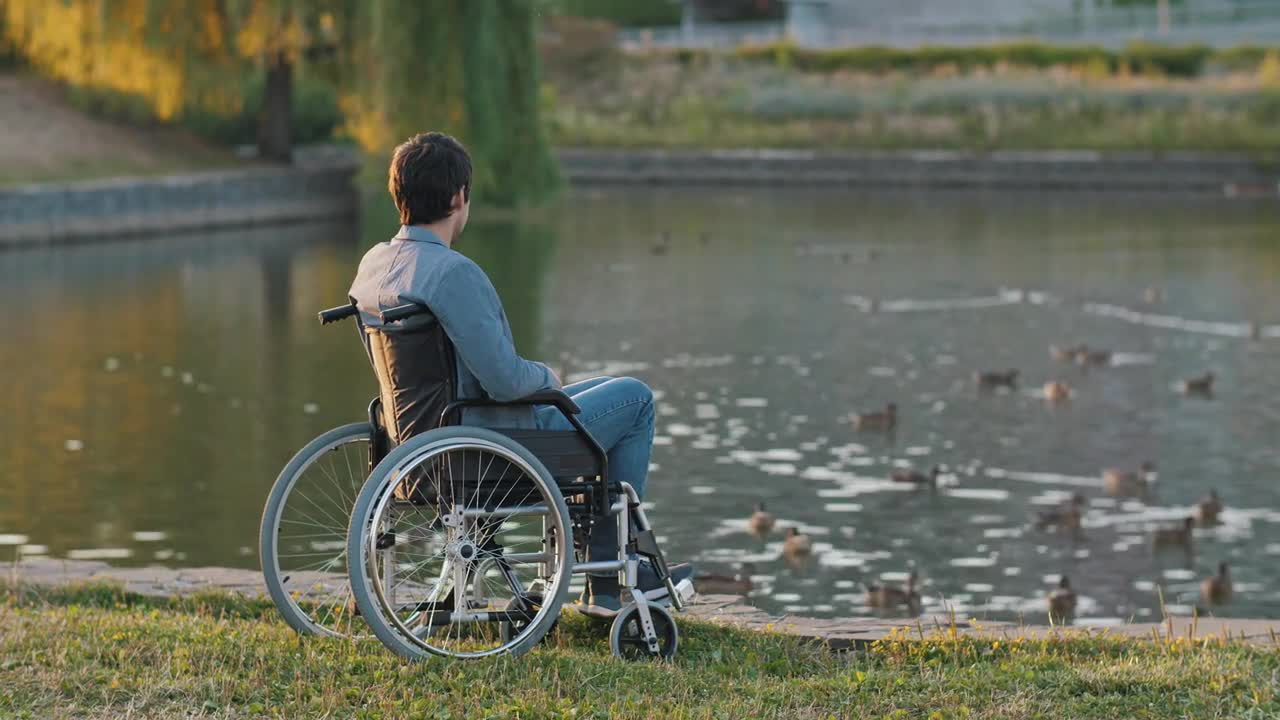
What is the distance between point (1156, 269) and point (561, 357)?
10.0m

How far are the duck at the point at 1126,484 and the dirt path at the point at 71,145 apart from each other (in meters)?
19.7

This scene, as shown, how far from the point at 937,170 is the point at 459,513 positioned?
34116mm

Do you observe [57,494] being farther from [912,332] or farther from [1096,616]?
[912,332]

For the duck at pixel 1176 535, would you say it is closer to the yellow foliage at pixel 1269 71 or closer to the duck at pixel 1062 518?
the duck at pixel 1062 518

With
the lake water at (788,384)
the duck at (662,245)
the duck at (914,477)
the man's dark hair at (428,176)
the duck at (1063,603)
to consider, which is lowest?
the duck at (662,245)

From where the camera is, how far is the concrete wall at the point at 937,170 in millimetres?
37156

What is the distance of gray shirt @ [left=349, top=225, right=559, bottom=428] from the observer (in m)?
5.76

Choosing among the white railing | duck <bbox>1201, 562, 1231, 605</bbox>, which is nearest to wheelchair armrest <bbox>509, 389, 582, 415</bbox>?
duck <bbox>1201, 562, 1231, 605</bbox>

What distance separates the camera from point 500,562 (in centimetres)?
602

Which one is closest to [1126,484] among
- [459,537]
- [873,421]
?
[873,421]

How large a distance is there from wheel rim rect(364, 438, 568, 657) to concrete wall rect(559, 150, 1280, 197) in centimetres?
3185

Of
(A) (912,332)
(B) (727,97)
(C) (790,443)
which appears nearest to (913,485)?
(C) (790,443)

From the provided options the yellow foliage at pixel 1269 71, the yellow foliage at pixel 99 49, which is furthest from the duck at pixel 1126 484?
the yellow foliage at pixel 1269 71

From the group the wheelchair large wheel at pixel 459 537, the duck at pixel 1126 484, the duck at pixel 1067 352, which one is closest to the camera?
the wheelchair large wheel at pixel 459 537
